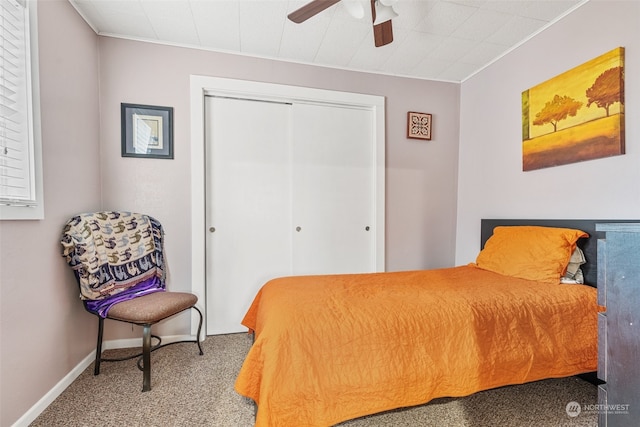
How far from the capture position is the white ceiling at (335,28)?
6.05 feet

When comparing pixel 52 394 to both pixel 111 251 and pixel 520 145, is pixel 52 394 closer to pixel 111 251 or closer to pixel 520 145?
pixel 111 251

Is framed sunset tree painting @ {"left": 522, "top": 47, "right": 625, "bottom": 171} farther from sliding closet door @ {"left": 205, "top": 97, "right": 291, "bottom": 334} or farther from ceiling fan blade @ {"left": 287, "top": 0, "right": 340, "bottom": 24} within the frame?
sliding closet door @ {"left": 205, "top": 97, "right": 291, "bottom": 334}

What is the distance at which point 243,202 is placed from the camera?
248 cm

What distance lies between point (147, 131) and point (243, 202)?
38.0 inches

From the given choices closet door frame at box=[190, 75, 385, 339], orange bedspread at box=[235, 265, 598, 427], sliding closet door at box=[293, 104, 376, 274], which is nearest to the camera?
orange bedspread at box=[235, 265, 598, 427]

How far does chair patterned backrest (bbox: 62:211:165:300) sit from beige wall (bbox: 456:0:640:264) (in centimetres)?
294

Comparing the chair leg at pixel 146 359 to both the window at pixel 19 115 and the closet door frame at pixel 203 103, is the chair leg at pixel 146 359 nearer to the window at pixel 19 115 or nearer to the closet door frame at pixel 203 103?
the closet door frame at pixel 203 103

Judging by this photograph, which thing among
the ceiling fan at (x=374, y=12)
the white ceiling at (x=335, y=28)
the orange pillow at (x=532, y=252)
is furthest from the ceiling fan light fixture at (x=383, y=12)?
the orange pillow at (x=532, y=252)

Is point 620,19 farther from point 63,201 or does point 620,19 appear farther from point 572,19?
point 63,201

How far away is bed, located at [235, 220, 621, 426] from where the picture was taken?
3.56ft

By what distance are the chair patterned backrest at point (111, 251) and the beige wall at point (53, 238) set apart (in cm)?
9

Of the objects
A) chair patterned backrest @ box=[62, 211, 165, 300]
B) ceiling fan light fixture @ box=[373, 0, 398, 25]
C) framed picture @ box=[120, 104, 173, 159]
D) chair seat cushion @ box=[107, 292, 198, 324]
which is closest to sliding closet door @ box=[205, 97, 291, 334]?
framed picture @ box=[120, 104, 173, 159]
